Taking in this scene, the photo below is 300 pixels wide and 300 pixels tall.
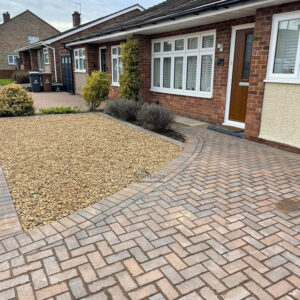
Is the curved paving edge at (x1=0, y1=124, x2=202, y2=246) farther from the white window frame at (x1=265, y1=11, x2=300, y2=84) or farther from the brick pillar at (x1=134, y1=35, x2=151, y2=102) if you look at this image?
the brick pillar at (x1=134, y1=35, x2=151, y2=102)

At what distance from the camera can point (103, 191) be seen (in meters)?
3.67

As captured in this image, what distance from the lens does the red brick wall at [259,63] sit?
544 cm

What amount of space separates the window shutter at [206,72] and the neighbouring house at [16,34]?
33025 millimetres

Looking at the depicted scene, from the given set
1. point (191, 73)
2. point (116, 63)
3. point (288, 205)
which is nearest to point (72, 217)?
point (288, 205)

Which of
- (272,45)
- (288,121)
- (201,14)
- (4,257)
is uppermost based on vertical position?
(201,14)

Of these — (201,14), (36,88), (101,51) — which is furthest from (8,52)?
(201,14)

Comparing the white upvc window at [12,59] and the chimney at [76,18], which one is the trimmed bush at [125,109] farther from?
the white upvc window at [12,59]

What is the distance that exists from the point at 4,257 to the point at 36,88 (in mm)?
18433

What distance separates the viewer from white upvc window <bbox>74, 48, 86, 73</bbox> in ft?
52.5

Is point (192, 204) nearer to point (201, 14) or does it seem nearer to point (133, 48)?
point (201, 14)

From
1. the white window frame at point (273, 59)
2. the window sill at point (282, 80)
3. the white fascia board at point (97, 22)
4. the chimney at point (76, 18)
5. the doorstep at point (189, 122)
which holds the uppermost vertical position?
the chimney at point (76, 18)

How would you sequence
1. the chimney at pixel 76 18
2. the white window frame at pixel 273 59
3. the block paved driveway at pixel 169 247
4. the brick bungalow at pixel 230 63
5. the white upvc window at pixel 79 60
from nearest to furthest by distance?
1. the block paved driveway at pixel 169 247
2. the white window frame at pixel 273 59
3. the brick bungalow at pixel 230 63
4. the white upvc window at pixel 79 60
5. the chimney at pixel 76 18

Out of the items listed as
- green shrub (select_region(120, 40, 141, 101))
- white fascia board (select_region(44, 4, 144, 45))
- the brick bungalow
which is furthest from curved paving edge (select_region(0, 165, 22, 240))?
white fascia board (select_region(44, 4, 144, 45))

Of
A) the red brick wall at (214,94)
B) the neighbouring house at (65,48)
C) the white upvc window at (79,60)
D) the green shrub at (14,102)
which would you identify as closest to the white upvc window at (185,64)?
the red brick wall at (214,94)
